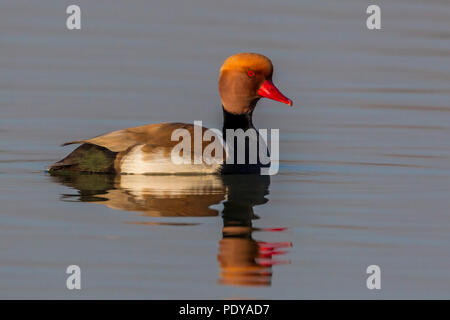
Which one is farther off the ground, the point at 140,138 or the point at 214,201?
the point at 140,138

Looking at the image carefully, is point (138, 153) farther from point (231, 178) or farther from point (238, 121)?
point (238, 121)

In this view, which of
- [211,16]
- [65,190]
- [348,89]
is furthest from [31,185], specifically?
[211,16]

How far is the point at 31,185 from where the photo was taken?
10.9 meters

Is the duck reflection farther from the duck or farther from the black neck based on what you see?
the black neck

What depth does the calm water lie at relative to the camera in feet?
26.7

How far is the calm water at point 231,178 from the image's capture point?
812 cm

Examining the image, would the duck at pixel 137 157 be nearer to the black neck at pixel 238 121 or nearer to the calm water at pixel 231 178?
the calm water at pixel 231 178

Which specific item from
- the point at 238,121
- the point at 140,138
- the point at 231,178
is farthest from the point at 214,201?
the point at 238,121

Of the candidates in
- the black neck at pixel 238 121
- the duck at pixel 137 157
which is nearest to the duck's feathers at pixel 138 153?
the duck at pixel 137 157

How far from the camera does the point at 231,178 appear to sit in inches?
444

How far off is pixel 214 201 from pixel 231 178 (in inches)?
40.5

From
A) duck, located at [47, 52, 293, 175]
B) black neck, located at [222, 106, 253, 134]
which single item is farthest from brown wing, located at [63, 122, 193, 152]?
black neck, located at [222, 106, 253, 134]

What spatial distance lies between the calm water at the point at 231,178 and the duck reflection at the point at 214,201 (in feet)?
0.08

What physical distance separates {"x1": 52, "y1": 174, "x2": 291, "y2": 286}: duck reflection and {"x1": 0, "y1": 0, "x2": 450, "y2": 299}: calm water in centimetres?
3
